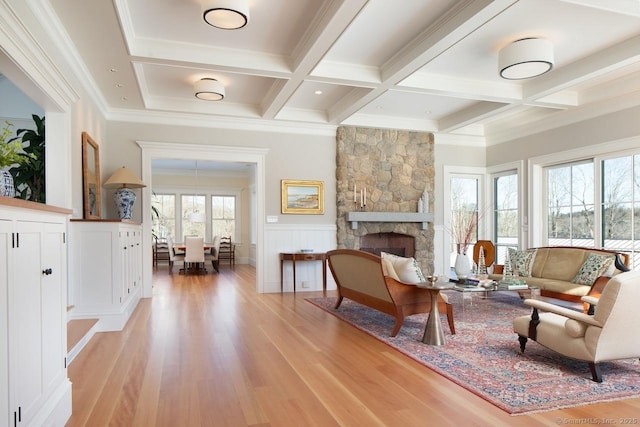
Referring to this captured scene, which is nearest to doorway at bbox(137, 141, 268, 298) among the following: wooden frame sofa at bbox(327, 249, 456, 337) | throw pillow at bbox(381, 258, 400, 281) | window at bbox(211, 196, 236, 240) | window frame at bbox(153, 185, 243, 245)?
wooden frame sofa at bbox(327, 249, 456, 337)

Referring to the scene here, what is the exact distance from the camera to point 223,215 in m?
12.7

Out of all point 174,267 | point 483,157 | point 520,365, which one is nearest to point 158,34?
point 520,365

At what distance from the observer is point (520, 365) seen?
3242 mm

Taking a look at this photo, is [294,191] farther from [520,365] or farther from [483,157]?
[520,365]

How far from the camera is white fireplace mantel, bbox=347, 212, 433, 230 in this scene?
7.30 meters

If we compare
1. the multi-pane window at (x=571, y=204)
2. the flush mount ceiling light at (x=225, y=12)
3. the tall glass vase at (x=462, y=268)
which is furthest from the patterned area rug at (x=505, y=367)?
the flush mount ceiling light at (x=225, y=12)

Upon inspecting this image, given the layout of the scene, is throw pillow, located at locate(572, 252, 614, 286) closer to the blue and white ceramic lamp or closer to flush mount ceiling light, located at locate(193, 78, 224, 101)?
flush mount ceiling light, located at locate(193, 78, 224, 101)

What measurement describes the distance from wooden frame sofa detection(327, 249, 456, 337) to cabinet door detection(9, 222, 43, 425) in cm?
287

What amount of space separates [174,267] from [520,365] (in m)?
10.1

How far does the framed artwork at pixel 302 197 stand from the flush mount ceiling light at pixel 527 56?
3.68 meters

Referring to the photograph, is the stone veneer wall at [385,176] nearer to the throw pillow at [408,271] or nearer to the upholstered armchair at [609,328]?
the throw pillow at [408,271]

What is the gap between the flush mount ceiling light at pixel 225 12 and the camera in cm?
337

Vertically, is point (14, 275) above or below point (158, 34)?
below

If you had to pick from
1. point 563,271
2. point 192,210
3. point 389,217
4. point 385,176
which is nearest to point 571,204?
point 563,271
